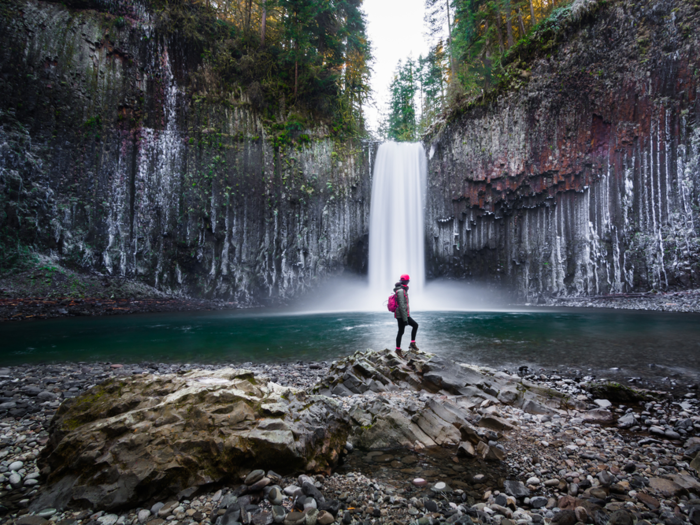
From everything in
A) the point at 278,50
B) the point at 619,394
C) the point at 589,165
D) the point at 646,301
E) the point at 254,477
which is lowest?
the point at 619,394

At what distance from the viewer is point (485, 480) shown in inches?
118

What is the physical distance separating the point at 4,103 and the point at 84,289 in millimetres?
13426

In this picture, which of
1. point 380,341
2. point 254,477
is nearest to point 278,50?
point 380,341

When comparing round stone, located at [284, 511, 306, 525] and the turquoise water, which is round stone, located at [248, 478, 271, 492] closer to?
round stone, located at [284, 511, 306, 525]

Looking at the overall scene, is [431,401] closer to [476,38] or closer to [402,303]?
[402,303]

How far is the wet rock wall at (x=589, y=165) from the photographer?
17922mm

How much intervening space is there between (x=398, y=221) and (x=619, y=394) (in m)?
23.1

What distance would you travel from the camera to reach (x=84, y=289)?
21.2m

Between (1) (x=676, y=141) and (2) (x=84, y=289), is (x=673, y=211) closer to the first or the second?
(1) (x=676, y=141)

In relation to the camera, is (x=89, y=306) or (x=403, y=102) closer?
(x=89, y=306)

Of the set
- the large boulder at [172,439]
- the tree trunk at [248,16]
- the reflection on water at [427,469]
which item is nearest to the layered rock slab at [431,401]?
the reflection on water at [427,469]

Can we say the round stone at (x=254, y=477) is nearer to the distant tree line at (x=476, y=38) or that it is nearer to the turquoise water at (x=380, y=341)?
the turquoise water at (x=380, y=341)

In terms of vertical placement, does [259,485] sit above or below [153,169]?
below

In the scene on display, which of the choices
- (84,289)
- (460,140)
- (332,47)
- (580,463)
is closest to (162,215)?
(84,289)
